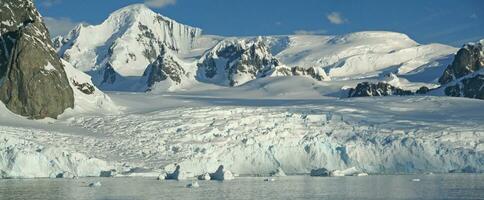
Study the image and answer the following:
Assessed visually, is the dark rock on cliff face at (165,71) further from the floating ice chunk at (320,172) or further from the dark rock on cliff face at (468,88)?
the floating ice chunk at (320,172)

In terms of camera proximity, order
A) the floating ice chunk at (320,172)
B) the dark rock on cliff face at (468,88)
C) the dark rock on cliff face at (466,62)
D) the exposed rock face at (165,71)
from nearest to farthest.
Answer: the floating ice chunk at (320,172), the dark rock on cliff face at (468,88), the dark rock on cliff face at (466,62), the exposed rock face at (165,71)

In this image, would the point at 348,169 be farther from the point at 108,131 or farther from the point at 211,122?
the point at 108,131

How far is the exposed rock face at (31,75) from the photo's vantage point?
69.9 meters

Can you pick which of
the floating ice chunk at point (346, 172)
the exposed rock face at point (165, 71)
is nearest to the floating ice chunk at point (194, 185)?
the floating ice chunk at point (346, 172)

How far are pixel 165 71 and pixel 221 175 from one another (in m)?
103

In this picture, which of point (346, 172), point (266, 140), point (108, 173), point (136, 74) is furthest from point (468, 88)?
point (136, 74)

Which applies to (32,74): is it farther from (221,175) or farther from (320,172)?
(320,172)

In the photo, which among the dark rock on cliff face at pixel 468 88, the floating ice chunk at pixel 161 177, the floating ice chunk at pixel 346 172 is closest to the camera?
the floating ice chunk at pixel 161 177

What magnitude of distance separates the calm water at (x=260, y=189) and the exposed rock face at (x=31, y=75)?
1829 centimetres

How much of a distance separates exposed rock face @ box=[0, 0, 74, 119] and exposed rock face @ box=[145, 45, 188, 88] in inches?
3157

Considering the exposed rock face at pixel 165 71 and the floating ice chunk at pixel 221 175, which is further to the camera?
the exposed rock face at pixel 165 71

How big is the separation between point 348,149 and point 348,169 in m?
1.87

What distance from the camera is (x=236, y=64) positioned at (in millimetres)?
171625

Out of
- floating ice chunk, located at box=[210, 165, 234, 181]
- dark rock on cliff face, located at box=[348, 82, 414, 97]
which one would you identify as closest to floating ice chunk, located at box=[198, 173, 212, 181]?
floating ice chunk, located at box=[210, 165, 234, 181]
